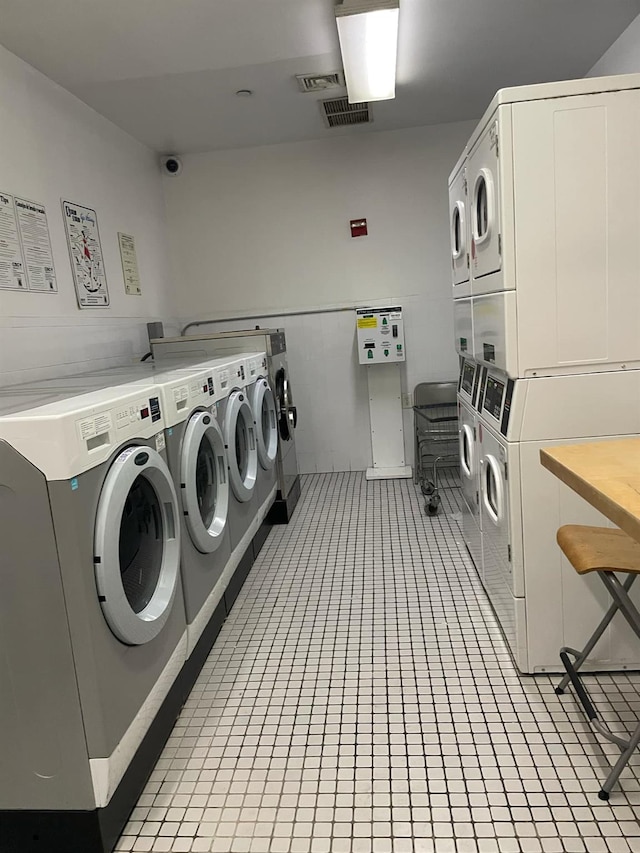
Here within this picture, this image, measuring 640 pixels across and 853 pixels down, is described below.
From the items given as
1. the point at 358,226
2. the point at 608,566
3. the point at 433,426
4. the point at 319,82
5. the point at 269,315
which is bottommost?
the point at 433,426

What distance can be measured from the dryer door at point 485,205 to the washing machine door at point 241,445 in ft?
4.38

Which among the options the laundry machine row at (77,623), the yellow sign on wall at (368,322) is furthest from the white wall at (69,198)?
the yellow sign on wall at (368,322)

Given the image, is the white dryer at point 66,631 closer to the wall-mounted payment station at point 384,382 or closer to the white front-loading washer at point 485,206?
the white front-loading washer at point 485,206

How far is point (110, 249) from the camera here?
394 centimetres

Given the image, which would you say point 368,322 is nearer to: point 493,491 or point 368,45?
point 368,45

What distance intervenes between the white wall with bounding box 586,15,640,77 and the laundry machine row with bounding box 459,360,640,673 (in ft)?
6.78

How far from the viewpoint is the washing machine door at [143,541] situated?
166cm

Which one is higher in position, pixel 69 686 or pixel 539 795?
pixel 69 686

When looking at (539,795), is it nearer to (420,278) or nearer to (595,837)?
(595,837)

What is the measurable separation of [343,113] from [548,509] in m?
3.35

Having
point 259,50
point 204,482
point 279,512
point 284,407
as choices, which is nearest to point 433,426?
point 284,407

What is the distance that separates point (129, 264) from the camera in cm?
425

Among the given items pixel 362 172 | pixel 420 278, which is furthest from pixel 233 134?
pixel 420 278

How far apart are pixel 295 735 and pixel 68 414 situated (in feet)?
4.35
